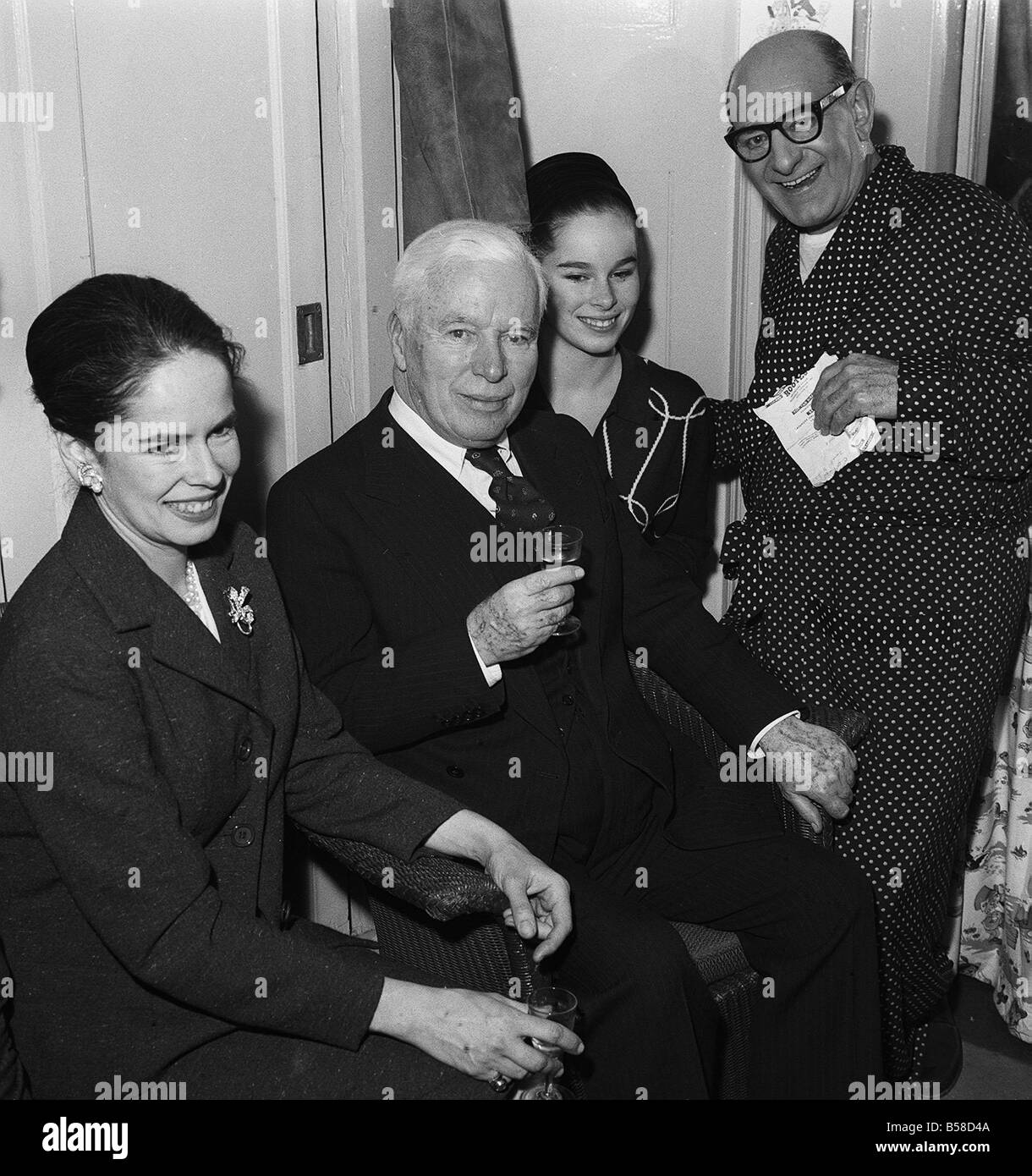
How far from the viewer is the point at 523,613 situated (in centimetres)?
220

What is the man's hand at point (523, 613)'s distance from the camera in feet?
7.20

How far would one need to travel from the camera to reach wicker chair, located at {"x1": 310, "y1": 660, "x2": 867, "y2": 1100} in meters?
2.03

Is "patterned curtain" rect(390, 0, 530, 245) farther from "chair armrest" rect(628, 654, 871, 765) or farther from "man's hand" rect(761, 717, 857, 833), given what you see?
"man's hand" rect(761, 717, 857, 833)

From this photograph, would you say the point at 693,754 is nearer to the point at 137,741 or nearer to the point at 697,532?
the point at 697,532

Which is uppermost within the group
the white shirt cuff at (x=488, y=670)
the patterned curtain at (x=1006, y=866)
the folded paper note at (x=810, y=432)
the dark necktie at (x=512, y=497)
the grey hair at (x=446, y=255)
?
the grey hair at (x=446, y=255)

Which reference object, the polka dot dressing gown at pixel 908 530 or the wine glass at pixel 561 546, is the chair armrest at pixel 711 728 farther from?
the wine glass at pixel 561 546

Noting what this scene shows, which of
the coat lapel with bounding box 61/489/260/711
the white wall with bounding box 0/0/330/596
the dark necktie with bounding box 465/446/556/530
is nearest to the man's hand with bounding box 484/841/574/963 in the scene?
the coat lapel with bounding box 61/489/260/711

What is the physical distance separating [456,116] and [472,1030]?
6.33 ft

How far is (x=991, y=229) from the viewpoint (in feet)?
8.21

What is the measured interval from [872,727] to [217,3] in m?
1.91

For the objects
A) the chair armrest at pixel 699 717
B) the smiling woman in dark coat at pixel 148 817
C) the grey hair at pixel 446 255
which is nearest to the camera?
the smiling woman in dark coat at pixel 148 817

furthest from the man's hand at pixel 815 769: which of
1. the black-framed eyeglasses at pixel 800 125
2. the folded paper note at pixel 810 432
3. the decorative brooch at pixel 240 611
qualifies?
the black-framed eyeglasses at pixel 800 125

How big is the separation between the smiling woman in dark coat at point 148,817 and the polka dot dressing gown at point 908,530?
1121mm

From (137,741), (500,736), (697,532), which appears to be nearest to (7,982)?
(137,741)
